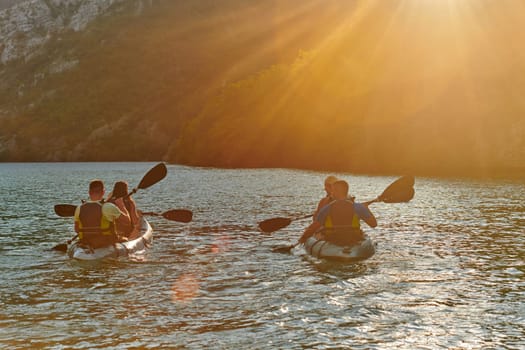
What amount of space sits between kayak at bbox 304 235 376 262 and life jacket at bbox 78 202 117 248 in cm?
625

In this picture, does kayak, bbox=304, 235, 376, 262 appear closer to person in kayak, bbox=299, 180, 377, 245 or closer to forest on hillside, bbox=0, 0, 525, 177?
person in kayak, bbox=299, 180, 377, 245

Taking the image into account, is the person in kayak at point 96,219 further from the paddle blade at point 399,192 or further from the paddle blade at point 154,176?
the paddle blade at point 399,192

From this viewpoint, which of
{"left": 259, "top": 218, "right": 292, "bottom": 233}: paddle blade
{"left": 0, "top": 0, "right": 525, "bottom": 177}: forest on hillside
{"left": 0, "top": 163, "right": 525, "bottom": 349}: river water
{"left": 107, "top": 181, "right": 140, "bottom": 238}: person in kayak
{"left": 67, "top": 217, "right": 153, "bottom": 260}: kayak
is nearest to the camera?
{"left": 0, "top": 163, "right": 525, "bottom": 349}: river water

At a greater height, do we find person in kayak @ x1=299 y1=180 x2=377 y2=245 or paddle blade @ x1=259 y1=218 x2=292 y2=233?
person in kayak @ x1=299 y1=180 x2=377 y2=245

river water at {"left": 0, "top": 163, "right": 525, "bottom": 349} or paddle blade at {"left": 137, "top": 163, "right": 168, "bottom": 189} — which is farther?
paddle blade at {"left": 137, "top": 163, "right": 168, "bottom": 189}

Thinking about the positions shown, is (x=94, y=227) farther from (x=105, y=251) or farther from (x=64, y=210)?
(x=64, y=210)

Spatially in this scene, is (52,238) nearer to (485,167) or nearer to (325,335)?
(325,335)

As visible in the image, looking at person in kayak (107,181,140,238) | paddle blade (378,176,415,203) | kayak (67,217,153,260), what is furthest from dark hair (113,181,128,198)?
paddle blade (378,176,415,203)

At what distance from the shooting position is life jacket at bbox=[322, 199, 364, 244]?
17859 mm

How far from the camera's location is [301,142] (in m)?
100

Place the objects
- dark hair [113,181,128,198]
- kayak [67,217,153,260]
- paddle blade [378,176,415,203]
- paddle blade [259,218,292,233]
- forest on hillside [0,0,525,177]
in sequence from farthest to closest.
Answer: forest on hillside [0,0,525,177], paddle blade [259,218,292,233], paddle blade [378,176,415,203], dark hair [113,181,128,198], kayak [67,217,153,260]

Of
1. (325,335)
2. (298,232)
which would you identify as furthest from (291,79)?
(325,335)

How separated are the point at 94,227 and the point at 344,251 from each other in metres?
7.44

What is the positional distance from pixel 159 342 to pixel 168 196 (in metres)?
36.0
